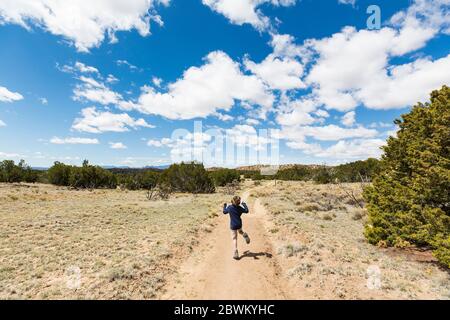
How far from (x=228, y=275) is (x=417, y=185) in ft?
25.8

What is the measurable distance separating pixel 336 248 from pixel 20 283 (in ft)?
38.3

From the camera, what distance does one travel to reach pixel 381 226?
1259cm

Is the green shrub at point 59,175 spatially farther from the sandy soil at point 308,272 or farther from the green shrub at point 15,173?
the sandy soil at point 308,272

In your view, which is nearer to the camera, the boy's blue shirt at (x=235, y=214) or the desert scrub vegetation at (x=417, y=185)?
the desert scrub vegetation at (x=417, y=185)

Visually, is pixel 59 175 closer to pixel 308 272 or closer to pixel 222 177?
pixel 222 177

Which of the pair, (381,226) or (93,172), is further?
(93,172)

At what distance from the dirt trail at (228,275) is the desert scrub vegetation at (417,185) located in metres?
5.26

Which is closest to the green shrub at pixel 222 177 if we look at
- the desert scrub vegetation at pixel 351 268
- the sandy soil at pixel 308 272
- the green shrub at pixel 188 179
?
the green shrub at pixel 188 179

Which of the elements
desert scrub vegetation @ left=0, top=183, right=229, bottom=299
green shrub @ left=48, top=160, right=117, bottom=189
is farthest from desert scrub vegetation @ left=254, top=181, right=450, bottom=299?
green shrub @ left=48, top=160, right=117, bottom=189

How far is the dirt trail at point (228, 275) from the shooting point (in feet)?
24.6
